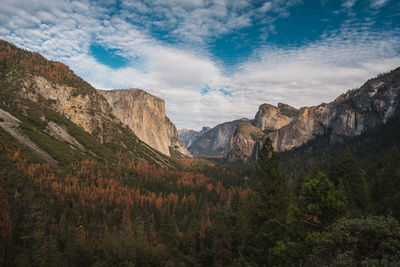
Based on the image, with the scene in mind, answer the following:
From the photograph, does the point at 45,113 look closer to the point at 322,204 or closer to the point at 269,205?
the point at 269,205

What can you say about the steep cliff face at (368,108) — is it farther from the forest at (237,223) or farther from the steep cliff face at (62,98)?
the steep cliff face at (62,98)

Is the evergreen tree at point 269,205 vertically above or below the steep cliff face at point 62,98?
below

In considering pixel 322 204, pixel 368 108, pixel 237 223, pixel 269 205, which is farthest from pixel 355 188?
pixel 368 108

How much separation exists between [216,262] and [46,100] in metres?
190

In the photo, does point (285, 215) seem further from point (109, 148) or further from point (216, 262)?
point (109, 148)

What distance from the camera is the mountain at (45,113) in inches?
4663

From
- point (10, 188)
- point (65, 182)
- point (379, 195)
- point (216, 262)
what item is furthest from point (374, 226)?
point (65, 182)

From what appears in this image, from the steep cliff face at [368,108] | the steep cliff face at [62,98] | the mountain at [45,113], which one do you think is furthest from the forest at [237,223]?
the steep cliff face at [62,98]

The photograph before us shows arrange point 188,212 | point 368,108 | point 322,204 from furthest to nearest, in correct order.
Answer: point 368,108
point 188,212
point 322,204

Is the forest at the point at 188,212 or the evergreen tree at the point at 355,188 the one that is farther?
the evergreen tree at the point at 355,188

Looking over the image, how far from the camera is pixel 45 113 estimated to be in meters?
152

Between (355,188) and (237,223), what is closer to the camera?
(237,223)

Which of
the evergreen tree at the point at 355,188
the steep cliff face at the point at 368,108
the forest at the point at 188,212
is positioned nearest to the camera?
the forest at the point at 188,212

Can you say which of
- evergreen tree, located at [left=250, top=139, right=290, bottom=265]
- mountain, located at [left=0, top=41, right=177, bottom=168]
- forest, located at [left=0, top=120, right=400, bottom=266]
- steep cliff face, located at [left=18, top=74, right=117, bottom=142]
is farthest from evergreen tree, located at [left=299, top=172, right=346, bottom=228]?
steep cliff face, located at [left=18, top=74, right=117, bottom=142]
